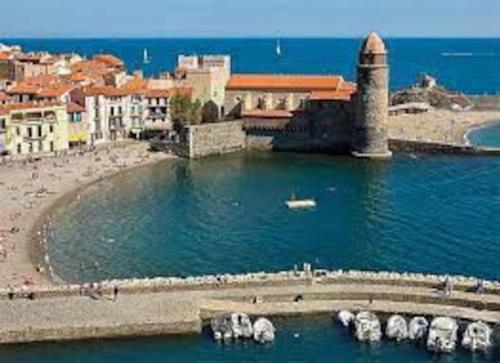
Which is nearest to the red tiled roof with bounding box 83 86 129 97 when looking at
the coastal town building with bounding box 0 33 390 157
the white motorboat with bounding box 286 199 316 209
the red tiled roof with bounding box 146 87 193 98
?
the coastal town building with bounding box 0 33 390 157

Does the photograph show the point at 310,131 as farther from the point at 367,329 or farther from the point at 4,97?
the point at 367,329

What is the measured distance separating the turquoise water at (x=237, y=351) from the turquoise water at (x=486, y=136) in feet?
202

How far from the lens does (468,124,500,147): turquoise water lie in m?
96.5

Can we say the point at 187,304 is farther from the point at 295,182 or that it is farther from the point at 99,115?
the point at 99,115

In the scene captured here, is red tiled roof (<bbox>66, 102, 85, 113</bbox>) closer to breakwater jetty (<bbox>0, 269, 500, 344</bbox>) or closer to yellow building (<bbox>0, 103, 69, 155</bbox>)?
yellow building (<bbox>0, 103, 69, 155</bbox>)

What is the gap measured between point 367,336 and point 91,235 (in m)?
24.0

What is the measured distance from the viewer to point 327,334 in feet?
124

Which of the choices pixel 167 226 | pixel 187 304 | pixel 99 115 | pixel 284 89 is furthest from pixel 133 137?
pixel 187 304

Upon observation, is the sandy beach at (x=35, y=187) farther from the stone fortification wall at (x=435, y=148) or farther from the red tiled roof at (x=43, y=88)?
the stone fortification wall at (x=435, y=148)

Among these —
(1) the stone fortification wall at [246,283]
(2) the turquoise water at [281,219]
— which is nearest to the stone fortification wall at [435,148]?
(2) the turquoise water at [281,219]

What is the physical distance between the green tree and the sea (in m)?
7.71

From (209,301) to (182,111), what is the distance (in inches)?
2066

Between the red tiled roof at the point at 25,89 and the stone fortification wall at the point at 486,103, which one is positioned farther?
the stone fortification wall at the point at 486,103

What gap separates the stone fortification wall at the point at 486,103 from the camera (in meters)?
126
